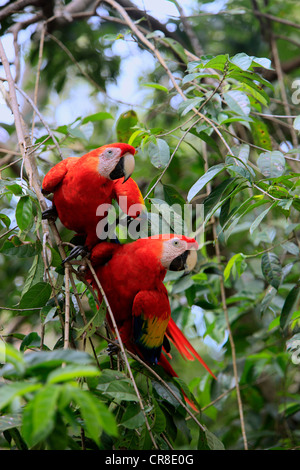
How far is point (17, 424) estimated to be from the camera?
2.44ft

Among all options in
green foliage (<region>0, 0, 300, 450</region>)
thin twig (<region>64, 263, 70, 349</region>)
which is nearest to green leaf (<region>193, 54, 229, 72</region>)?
Answer: green foliage (<region>0, 0, 300, 450</region>)

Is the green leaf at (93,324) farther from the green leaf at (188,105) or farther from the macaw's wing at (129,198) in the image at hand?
the green leaf at (188,105)

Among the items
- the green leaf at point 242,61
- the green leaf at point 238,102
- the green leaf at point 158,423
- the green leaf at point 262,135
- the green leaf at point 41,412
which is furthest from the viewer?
the green leaf at point 262,135

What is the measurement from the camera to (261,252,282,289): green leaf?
118 centimetres

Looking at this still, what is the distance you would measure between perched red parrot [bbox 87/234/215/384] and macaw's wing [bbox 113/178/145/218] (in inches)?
4.5

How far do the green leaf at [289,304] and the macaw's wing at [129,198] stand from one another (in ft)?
1.54

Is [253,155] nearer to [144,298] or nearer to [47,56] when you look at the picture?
[47,56]

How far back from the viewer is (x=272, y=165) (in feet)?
3.60

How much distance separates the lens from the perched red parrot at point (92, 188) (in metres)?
1.20

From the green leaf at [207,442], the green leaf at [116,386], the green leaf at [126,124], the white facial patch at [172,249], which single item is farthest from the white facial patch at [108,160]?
→ the green leaf at [207,442]

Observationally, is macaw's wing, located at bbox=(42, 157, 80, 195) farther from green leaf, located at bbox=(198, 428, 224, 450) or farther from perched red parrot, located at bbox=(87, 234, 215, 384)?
green leaf, located at bbox=(198, 428, 224, 450)

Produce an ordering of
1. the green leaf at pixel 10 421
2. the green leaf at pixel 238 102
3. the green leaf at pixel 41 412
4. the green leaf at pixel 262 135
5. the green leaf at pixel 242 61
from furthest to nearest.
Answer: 1. the green leaf at pixel 262 135
2. the green leaf at pixel 238 102
3. the green leaf at pixel 242 61
4. the green leaf at pixel 10 421
5. the green leaf at pixel 41 412

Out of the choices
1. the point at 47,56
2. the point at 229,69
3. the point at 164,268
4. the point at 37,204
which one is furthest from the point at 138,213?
the point at 47,56

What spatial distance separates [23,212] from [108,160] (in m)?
0.34
